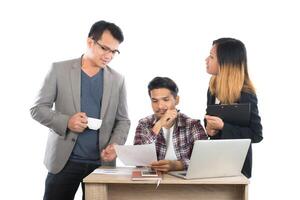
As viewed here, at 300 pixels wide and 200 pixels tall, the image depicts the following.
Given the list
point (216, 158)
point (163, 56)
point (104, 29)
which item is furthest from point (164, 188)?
point (163, 56)

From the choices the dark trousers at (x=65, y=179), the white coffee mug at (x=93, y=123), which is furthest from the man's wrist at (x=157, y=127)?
the dark trousers at (x=65, y=179)

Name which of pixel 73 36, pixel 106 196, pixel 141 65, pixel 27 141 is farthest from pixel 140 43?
pixel 106 196

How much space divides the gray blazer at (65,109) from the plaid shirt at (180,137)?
17cm

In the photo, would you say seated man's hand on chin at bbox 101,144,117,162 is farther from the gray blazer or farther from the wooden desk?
the wooden desk

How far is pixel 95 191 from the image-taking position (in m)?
2.45

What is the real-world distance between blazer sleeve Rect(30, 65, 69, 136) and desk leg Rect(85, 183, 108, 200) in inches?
19.7

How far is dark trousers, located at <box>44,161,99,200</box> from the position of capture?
2873mm

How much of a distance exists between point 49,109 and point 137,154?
623 mm

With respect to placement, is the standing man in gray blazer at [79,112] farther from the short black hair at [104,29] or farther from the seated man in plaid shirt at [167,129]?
the seated man in plaid shirt at [167,129]

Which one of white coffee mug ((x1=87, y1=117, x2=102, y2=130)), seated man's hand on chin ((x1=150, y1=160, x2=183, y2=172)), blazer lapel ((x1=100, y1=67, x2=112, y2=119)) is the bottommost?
seated man's hand on chin ((x1=150, y1=160, x2=183, y2=172))

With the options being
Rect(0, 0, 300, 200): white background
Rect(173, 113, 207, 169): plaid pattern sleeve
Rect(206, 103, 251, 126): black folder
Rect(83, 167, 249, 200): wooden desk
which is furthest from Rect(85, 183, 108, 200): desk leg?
Rect(0, 0, 300, 200): white background

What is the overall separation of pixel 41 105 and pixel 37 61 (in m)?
1.23

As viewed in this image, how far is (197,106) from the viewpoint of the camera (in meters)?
3.88

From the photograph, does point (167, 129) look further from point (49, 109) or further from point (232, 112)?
point (49, 109)
